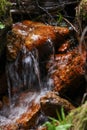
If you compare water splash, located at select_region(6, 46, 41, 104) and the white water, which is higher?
water splash, located at select_region(6, 46, 41, 104)

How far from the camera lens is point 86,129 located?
254 centimetres

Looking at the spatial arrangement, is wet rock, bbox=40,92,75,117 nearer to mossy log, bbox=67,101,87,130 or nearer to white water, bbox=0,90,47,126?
white water, bbox=0,90,47,126

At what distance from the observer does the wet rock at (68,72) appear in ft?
18.3

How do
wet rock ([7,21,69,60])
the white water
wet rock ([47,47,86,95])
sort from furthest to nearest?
wet rock ([7,21,69,60]) → wet rock ([47,47,86,95]) → the white water

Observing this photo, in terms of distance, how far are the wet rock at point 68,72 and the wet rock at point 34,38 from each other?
41 centimetres

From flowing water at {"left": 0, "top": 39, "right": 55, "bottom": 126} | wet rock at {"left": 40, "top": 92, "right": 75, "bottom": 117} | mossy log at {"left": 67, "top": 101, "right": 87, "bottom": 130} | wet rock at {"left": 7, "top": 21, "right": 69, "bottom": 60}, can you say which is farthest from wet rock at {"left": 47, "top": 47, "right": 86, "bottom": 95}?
mossy log at {"left": 67, "top": 101, "right": 87, "bottom": 130}

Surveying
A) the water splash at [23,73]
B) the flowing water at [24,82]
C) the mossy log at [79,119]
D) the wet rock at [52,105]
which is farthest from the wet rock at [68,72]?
Answer: the mossy log at [79,119]

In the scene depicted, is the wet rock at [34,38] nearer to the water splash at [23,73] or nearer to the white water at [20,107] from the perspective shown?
the water splash at [23,73]

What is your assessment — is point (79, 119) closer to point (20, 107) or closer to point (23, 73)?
point (20, 107)

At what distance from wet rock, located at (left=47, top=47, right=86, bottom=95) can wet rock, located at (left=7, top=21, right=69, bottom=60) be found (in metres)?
0.41

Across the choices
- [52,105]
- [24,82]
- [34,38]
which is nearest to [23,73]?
[24,82]

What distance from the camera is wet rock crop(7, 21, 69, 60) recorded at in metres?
6.11

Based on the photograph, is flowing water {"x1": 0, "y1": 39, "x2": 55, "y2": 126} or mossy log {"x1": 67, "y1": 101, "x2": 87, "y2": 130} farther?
flowing water {"x1": 0, "y1": 39, "x2": 55, "y2": 126}

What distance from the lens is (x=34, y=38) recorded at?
6180 mm
